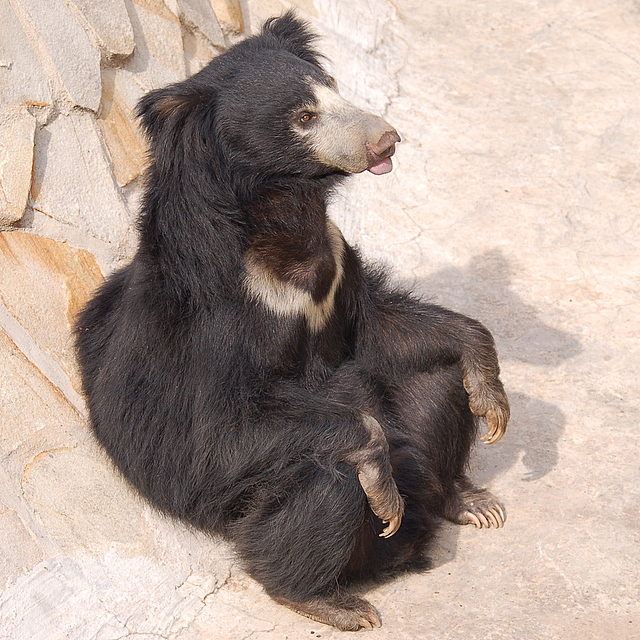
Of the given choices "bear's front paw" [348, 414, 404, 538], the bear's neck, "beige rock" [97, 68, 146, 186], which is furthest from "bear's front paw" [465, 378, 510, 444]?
"beige rock" [97, 68, 146, 186]

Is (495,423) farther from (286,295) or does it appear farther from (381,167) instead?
(381,167)

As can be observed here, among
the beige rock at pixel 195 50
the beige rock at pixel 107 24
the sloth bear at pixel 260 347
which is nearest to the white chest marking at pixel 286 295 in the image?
the sloth bear at pixel 260 347

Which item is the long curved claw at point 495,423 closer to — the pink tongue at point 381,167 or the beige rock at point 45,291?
the pink tongue at point 381,167

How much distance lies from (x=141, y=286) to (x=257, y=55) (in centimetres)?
86

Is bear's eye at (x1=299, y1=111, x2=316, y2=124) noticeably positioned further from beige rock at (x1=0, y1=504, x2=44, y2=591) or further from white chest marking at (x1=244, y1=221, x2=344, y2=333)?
beige rock at (x1=0, y1=504, x2=44, y2=591)

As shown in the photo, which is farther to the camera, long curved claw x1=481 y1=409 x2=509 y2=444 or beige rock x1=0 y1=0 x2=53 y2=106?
beige rock x1=0 y1=0 x2=53 y2=106

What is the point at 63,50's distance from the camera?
388 centimetres

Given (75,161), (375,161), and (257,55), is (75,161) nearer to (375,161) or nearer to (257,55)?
(257,55)

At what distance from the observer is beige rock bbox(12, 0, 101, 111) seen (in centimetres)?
377

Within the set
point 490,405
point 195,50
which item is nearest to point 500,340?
point 490,405

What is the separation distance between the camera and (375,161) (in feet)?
9.18

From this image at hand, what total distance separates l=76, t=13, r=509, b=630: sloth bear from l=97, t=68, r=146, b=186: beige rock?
2.95 ft

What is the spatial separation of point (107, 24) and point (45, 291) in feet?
4.77

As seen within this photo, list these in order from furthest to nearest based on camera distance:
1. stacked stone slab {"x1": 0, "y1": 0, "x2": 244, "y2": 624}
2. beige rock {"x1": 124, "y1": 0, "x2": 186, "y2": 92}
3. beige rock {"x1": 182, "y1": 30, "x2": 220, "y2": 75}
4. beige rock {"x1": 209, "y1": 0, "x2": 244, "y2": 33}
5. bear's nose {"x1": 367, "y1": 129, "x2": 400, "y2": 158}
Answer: beige rock {"x1": 209, "y1": 0, "x2": 244, "y2": 33} → beige rock {"x1": 182, "y1": 30, "x2": 220, "y2": 75} → beige rock {"x1": 124, "y1": 0, "x2": 186, "y2": 92} → stacked stone slab {"x1": 0, "y1": 0, "x2": 244, "y2": 624} → bear's nose {"x1": 367, "y1": 129, "x2": 400, "y2": 158}
